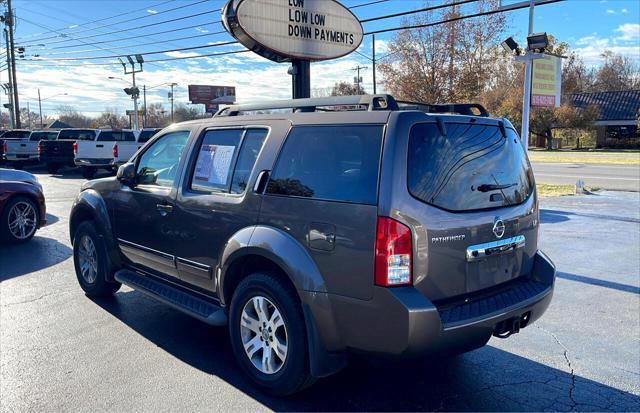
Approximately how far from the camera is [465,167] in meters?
3.25

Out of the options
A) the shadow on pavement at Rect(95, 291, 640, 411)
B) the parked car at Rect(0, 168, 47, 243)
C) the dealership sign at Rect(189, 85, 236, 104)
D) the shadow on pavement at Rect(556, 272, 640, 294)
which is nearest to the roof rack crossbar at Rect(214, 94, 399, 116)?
the shadow on pavement at Rect(95, 291, 640, 411)

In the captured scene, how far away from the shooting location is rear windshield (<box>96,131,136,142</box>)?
64.5ft

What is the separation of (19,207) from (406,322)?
784cm

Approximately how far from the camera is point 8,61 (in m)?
39.2

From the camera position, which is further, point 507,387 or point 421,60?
point 421,60

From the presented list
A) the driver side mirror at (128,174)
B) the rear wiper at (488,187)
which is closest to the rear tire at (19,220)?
the driver side mirror at (128,174)

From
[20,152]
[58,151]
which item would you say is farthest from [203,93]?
[58,151]

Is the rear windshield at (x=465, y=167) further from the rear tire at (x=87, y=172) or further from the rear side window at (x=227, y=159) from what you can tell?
the rear tire at (x=87, y=172)

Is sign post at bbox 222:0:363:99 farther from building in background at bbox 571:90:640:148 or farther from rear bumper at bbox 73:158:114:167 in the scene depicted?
building in background at bbox 571:90:640:148

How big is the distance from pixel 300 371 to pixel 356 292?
72 cm

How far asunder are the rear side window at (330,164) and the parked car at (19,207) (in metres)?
6.62

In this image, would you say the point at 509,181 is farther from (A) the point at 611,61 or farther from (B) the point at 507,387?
(A) the point at 611,61

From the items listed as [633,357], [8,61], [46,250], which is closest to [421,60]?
[46,250]

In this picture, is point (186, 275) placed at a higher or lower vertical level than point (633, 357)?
higher
